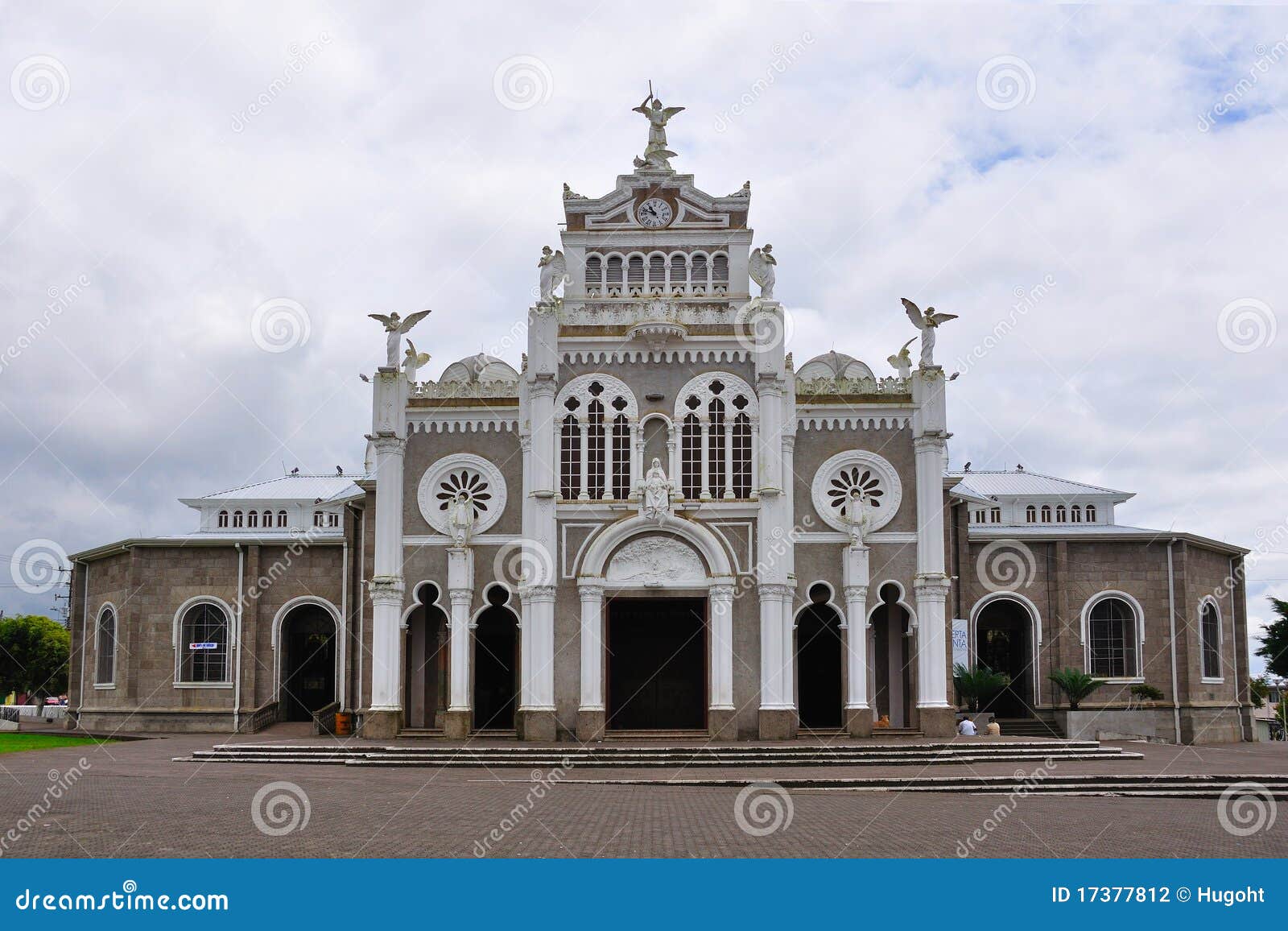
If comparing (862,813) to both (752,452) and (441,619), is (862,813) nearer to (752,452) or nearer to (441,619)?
(752,452)

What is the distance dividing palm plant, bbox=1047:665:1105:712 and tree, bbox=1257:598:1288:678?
12.5m

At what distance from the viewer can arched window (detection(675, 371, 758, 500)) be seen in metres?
36.0

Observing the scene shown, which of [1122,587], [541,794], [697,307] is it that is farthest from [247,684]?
[1122,587]

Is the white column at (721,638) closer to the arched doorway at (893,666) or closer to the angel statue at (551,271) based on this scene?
the arched doorway at (893,666)

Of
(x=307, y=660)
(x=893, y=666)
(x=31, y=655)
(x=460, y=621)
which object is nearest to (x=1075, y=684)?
(x=893, y=666)

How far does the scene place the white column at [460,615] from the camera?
35.4 m

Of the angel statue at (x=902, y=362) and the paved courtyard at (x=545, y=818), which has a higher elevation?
the angel statue at (x=902, y=362)

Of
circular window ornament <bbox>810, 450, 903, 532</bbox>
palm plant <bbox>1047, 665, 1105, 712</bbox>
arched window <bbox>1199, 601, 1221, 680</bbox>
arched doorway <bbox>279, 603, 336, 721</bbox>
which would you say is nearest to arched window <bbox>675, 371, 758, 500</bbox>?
circular window ornament <bbox>810, 450, 903, 532</bbox>

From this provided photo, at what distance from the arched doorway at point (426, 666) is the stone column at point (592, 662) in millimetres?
5859

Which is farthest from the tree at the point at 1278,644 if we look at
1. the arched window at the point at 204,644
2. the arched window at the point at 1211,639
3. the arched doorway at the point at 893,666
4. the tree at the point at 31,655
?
the tree at the point at 31,655

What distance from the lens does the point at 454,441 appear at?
121 ft

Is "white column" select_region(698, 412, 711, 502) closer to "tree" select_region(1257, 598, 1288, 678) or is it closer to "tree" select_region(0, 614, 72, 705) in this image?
"tree" select_region(1257, 598, 1288, 678)

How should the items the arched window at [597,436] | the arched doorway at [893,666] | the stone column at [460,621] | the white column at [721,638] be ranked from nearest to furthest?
the white column at [721,638]
the stone column at [460,621]
the arched window at [597,436]
the arched doorway at [893,666]

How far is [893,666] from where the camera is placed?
38156 millimetres
